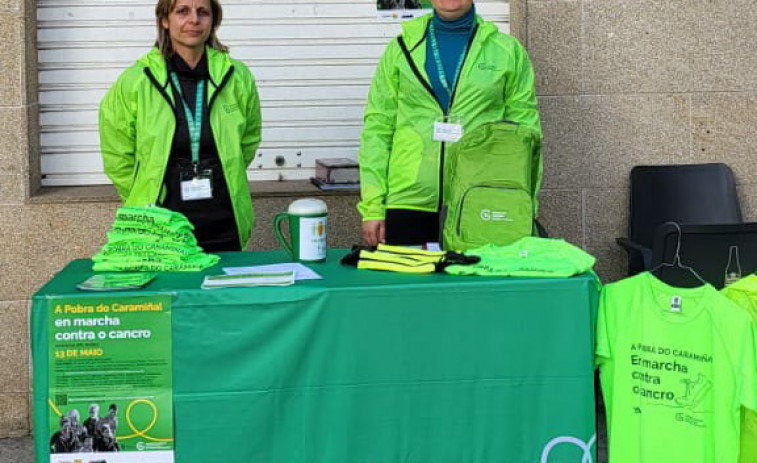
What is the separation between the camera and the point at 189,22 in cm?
461

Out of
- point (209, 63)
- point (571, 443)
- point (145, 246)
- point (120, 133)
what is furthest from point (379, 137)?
point (571, 443)

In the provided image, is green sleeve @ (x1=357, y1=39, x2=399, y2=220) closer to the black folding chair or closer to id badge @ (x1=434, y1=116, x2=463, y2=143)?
id badge @ (x1=434, y1=116, x2=463, y2=143)

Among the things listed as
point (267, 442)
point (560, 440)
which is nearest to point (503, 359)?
point (560, 440)

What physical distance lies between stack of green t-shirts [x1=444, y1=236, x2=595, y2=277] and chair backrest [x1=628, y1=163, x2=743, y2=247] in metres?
2.14

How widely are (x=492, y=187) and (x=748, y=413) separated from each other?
1.21 metres

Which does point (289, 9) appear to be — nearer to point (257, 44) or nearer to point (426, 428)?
point (257, 44)

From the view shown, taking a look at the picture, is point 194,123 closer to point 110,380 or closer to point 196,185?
point 196,185

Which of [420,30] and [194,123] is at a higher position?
[420,30]

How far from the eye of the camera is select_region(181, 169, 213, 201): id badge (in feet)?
15.4

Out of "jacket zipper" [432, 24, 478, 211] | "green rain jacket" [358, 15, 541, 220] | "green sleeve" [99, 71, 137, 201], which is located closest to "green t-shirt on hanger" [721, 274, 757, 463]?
"green rain jacket" [358, 15, 541, 220]

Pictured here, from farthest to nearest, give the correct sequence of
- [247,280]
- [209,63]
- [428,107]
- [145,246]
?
[428,107] → [209,63] → [145,246] → [247,280]

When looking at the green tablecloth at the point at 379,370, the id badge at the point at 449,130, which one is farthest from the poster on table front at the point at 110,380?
the id badge at the point at 449,130

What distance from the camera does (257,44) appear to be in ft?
20.5

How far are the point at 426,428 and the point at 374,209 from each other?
1.36 metres
